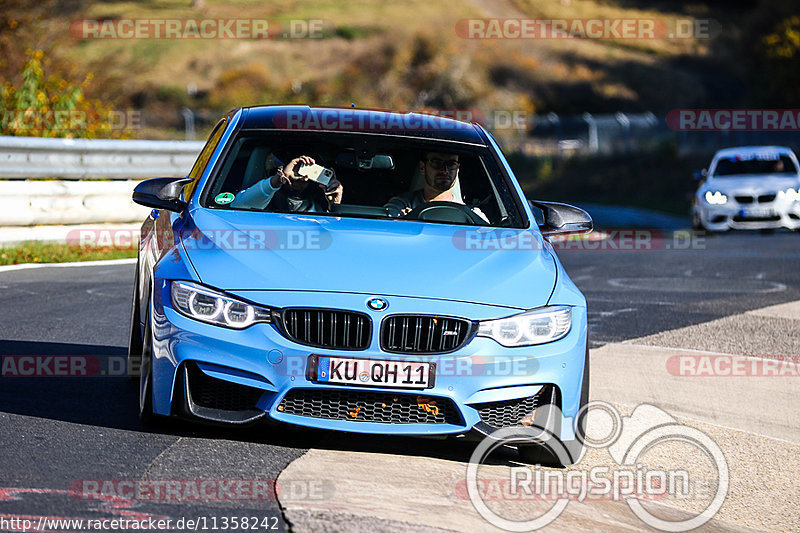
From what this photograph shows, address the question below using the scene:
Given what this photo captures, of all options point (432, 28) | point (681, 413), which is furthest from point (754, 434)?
point (432, 28)

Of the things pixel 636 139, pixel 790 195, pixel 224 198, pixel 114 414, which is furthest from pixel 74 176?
pixel 636 139

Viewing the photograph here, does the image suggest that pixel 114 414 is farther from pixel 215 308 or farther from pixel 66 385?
pixel 215 308

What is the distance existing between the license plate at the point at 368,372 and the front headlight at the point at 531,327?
1.11ft

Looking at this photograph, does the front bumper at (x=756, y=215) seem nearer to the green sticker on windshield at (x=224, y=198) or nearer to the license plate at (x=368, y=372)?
the green sticker on windshield at (x=224, y=198)

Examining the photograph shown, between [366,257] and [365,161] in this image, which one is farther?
[365,161]

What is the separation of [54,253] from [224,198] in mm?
8259

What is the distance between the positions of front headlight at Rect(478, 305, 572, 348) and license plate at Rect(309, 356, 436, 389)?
0.34m

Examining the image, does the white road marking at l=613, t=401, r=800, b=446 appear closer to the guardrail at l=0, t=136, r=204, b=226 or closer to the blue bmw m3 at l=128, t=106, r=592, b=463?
the blue bmw m3 at l=128, t=106, r=592, b=463

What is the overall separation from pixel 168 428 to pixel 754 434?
321 cm

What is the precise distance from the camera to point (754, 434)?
23.5 feet

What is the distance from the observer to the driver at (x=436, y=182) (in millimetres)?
7168

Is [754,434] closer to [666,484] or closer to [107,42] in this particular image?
[666,484]

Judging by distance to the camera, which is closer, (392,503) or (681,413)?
(392,503)

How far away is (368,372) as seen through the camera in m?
5.52
